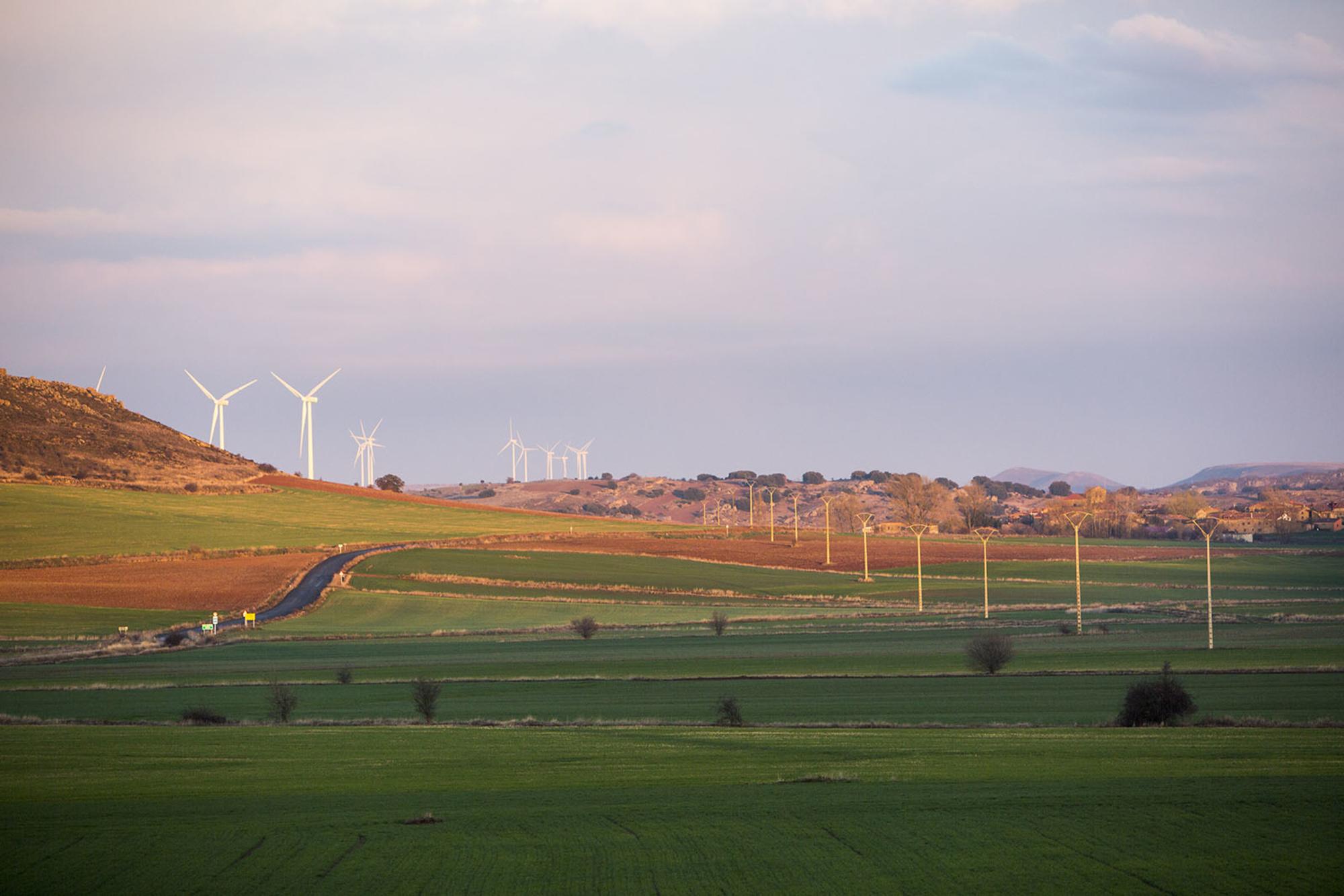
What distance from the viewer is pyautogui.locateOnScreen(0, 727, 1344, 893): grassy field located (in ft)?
50.6

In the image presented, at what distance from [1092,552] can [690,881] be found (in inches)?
5197

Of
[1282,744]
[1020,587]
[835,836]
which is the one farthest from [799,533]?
[835,836]

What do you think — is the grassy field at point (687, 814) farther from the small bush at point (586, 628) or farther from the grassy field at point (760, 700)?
the small bush at point (586, 628)

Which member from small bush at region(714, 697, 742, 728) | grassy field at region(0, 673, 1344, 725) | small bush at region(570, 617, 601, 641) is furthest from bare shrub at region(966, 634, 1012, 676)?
small bush at region(570, 617, 601, 641)

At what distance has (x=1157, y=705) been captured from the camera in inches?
1337

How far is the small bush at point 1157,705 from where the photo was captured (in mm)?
33844

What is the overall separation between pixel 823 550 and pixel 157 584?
7281cm

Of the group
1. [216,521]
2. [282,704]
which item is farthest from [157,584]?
[282,704]

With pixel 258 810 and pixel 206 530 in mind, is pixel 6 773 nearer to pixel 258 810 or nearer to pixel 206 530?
pixel 258 810

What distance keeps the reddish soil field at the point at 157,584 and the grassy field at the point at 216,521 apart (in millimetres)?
8587

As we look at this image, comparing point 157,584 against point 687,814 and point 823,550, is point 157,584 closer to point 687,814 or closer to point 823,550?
point 823,550

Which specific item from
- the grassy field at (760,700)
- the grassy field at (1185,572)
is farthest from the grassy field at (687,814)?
the grassy field at (1185,572)

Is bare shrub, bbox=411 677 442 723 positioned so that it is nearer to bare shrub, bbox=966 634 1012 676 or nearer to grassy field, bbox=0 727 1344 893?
grassy field, bbox=0 727 1344 893

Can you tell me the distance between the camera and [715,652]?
2368 inches
